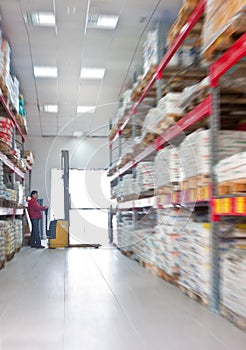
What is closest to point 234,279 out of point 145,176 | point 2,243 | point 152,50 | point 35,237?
point 145,176

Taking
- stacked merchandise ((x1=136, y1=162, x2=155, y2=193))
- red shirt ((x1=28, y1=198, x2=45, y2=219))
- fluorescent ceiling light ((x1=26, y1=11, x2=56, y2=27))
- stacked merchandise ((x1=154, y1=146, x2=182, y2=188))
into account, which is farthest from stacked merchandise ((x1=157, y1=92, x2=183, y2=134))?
red shirt ((x1=28, y1=198, x2=45, y2=219))

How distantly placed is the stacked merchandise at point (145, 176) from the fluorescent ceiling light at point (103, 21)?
2386 mm

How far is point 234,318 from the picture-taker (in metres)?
2.92

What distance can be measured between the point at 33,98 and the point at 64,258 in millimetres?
5086

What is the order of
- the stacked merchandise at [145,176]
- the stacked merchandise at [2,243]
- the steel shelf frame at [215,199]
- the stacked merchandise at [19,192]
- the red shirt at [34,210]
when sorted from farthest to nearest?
the red shirt at [34,210], the stacked merchandise at [19,192], the stacked merchandise at [145,176], the stacked merchandise at [2,243], the steel shelf frame at [215,199]

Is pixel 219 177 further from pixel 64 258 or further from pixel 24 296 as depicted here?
pixel 64 258

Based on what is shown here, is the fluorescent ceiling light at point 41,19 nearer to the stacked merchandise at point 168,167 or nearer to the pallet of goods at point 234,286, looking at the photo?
the stacked merchandise at point 168,167

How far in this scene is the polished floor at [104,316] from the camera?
8.42 feet

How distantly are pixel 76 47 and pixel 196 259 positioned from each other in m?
5.26

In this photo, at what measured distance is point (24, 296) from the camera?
400 centimetres

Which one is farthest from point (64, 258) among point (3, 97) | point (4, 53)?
point (4, 53)

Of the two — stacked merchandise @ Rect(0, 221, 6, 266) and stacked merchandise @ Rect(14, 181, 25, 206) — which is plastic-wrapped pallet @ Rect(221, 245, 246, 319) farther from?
stacked merchandise @ Rect(14, 181, 25, 206)

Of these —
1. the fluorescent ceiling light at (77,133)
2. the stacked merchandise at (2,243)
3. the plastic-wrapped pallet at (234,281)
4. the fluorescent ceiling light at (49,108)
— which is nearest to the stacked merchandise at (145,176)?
the stacked merchandise at (2,243)

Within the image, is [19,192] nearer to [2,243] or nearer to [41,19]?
[2,243]
